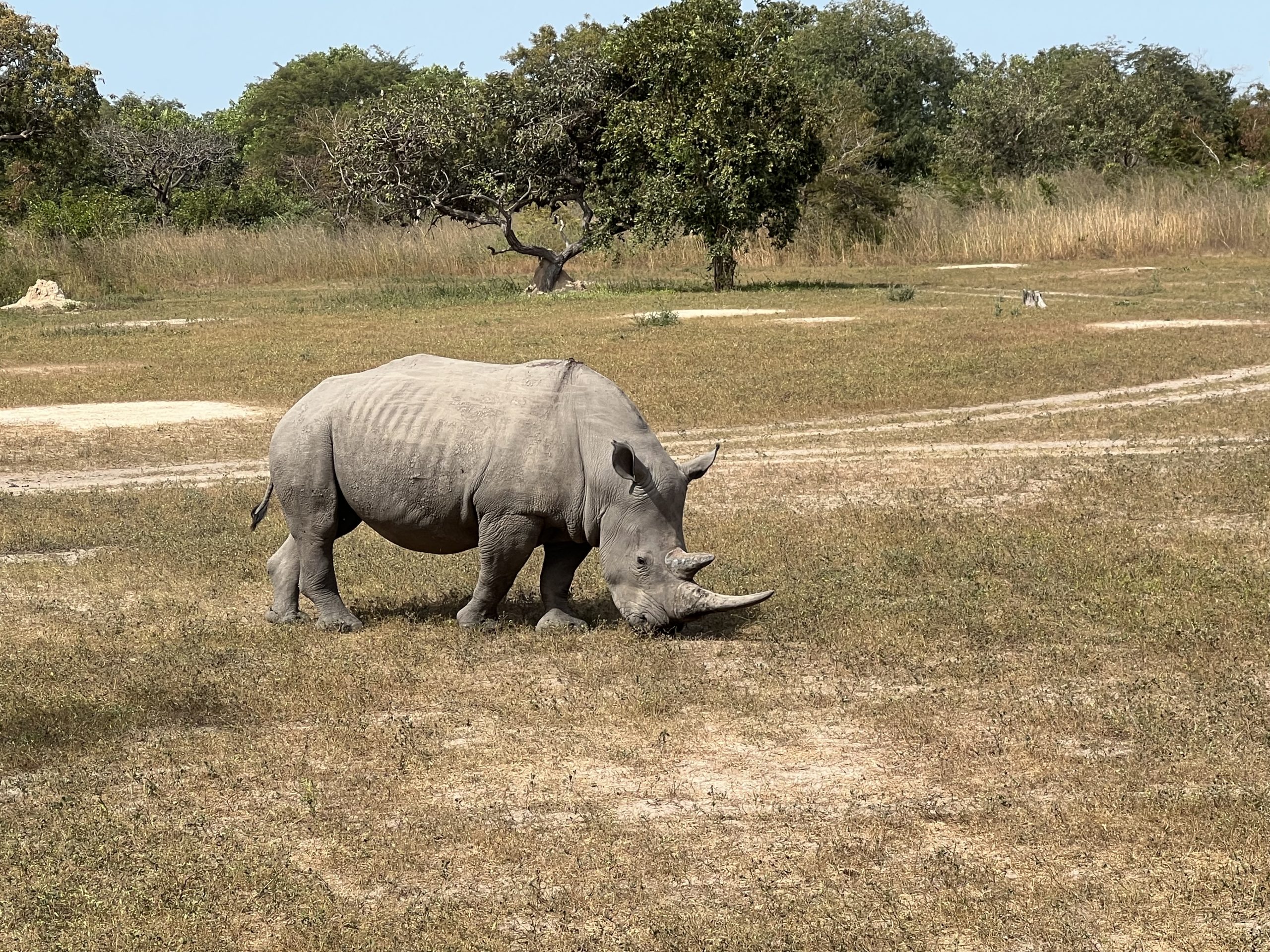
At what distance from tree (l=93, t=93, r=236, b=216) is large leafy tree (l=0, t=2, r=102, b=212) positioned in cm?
2106

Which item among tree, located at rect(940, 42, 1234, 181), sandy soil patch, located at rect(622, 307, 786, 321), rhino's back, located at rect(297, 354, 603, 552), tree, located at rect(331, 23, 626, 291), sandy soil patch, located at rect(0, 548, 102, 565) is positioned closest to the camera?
rhino's back, located at rect(297, 354, 603, 552)

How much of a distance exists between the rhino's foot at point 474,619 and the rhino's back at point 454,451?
39cm

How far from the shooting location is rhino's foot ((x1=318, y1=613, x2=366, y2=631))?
957 centimetres

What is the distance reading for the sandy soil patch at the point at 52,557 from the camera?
11484mm

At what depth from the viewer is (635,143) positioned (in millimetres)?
34438

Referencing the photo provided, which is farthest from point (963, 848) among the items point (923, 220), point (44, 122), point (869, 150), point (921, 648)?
point (869, 150)

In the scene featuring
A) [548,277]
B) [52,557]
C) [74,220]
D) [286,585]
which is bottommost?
[52,557]

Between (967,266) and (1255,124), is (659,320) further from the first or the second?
(1255,124)

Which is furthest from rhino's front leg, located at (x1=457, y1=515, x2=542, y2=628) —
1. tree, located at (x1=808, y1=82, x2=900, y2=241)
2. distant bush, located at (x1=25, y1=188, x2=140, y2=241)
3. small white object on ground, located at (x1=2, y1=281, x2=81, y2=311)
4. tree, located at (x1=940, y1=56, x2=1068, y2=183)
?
tree, located at (x1=940, y1=56, x2=1068, y2=183)

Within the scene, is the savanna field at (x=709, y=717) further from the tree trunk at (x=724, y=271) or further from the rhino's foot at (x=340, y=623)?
the tree trunk at (x=724, y=271)

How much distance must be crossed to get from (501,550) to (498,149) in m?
27.3

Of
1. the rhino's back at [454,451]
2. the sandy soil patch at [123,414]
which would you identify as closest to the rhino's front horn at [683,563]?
the rhino's back at [454,451]

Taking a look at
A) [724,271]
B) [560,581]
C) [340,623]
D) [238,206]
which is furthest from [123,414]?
[238,206]

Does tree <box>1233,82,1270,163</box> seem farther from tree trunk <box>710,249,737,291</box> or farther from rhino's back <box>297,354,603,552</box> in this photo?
rhino's back <box>297,354,603,552</box>
